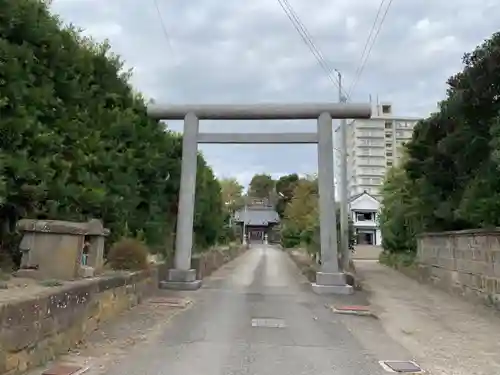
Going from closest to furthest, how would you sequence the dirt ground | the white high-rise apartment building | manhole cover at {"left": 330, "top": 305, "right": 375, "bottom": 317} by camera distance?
the dirt ground → manhole cover at {"left": 330, "top": 305, "right": 375, "bottom": 317} → the white high-rise apartment building

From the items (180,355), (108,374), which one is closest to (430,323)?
(180,355)

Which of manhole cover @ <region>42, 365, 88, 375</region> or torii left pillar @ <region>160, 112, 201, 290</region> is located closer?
manhole cover @ <region>42, 365, 88, 375</region>

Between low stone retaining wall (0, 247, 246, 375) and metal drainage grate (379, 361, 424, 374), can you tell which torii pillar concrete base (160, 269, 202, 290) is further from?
metal drainage grate (379, 361, 424, 374)

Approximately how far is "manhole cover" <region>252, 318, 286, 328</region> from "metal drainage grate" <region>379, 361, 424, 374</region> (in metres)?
2.58

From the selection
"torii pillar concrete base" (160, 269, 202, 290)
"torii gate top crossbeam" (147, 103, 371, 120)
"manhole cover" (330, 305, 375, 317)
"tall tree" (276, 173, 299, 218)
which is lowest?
"manhole cover" (330, 305, 375, 317)

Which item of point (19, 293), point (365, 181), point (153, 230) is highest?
point (365, 181)

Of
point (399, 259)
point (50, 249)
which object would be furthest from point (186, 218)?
point (399, 259)

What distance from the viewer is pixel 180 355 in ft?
18.9

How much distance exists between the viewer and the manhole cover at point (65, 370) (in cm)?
478

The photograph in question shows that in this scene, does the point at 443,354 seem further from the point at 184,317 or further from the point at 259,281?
the point at 259,281

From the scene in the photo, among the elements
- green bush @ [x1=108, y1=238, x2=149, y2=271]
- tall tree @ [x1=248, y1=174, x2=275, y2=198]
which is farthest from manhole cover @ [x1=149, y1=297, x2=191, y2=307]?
tall tree @ [x1=248, y1=174, x2=275, y2=198]

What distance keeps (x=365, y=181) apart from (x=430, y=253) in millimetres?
65769

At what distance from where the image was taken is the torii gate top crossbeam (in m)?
14.0

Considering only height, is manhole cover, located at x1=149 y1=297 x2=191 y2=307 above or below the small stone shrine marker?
below
